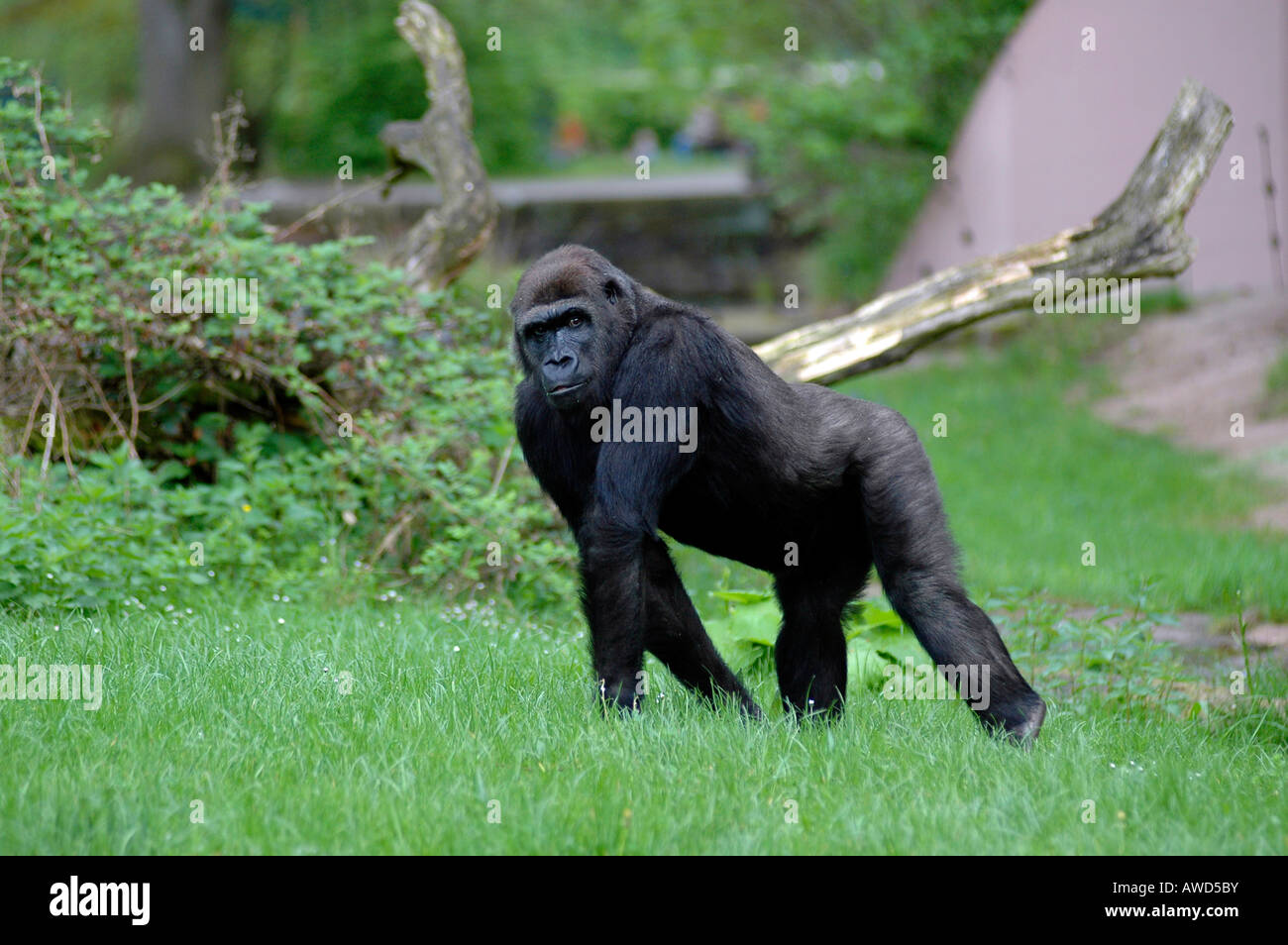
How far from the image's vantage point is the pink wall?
15633 mm

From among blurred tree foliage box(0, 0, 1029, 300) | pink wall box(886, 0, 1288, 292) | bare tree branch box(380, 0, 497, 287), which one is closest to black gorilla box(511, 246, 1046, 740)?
bare tree branch box(380, 0, 497, 287)

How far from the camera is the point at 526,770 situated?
4.25m

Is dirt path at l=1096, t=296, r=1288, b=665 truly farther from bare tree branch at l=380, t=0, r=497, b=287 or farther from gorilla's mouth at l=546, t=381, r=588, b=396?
gorilla's mouth at l=546, t=381, r=588, b=396

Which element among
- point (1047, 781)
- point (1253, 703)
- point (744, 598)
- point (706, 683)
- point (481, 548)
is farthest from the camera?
point (481, 548)

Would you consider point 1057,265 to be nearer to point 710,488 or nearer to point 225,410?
point 710,488

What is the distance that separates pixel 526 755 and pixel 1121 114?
14.6 metres

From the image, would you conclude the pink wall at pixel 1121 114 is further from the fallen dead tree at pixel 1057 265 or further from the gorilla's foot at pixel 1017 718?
the gorilla's foot at pixel 1017 718

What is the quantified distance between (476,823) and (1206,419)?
1144cm

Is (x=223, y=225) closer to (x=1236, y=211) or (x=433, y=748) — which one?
(x=433, y=748)

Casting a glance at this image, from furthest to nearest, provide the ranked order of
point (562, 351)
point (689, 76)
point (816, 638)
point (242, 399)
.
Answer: point (689, 76) → point (242, 399) → point (816, 638) → point (562, 351)

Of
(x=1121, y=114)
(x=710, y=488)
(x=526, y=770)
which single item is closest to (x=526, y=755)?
(x=526, y=770)

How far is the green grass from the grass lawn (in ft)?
0.04

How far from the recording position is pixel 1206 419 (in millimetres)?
13469
